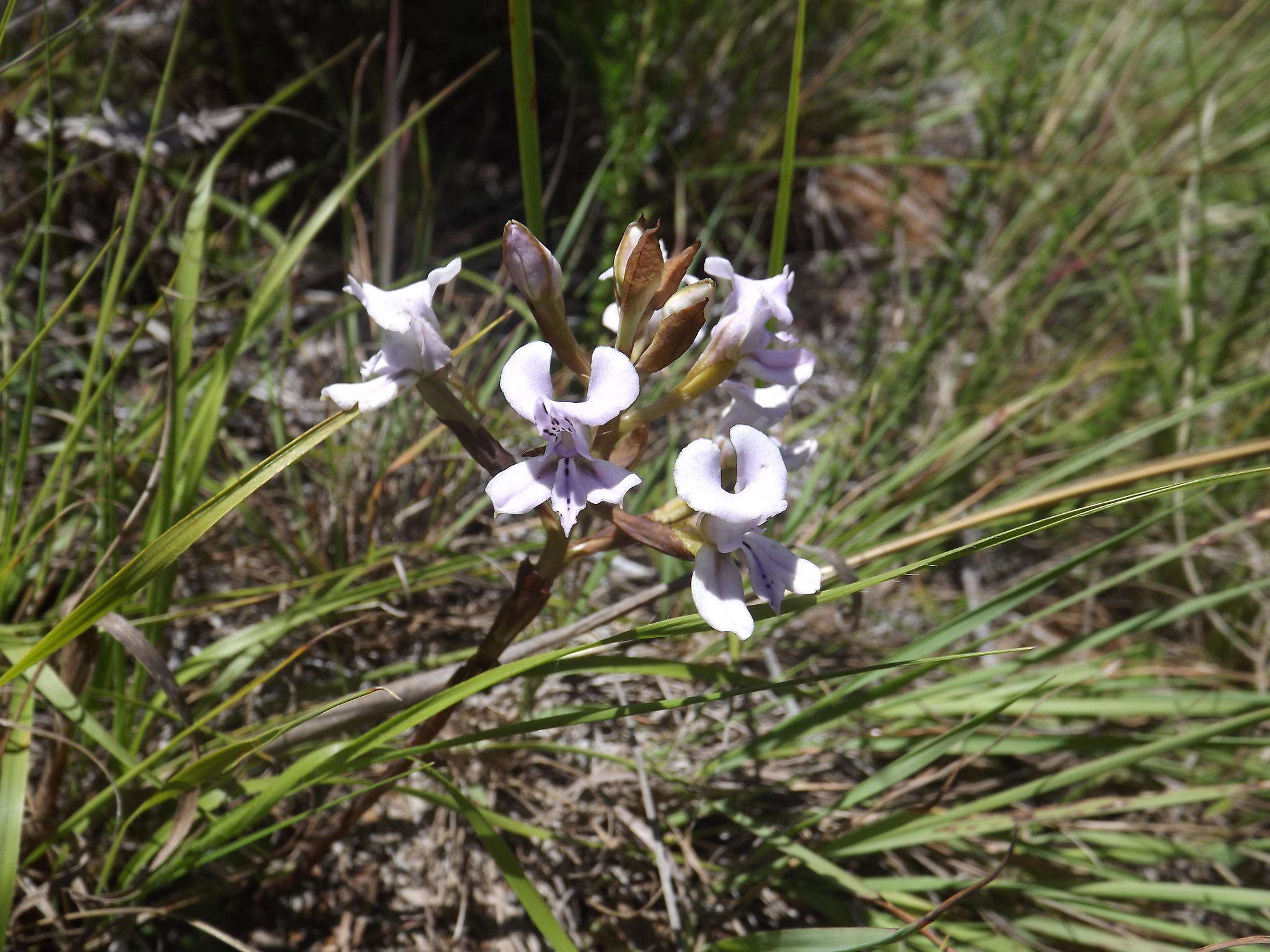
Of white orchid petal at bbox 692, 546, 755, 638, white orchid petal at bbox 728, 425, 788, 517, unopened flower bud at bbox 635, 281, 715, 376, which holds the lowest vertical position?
white orchid petal at bbox 692, 546, 755, 638

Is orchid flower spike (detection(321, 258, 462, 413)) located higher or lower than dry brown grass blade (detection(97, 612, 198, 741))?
higher

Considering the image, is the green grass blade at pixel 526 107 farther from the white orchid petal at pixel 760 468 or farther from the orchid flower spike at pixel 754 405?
the white orchid petal at pixel 760 468

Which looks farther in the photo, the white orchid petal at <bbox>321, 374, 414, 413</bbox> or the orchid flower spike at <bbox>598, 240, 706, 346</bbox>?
the orchid flower spike at <bbox>598, 240, 706, 346</bbox>

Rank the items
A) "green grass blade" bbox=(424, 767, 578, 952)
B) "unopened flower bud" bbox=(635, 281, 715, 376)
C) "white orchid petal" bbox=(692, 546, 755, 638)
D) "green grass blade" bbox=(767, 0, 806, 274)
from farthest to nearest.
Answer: "green grass blade" bbox=(767, 0, 806, 274)
"green grass blade" bbox=(424, 767, 578, 952)
"unopened flower bud" bbox=(635, 281, 715, 376)
"white orchid petal" bbox=(692, 546, 755, 638)

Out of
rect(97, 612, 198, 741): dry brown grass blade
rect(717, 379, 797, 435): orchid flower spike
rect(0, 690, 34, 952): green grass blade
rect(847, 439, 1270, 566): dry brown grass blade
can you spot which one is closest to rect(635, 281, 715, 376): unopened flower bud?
rect(717, 379, 797, 435): orchid flower spike

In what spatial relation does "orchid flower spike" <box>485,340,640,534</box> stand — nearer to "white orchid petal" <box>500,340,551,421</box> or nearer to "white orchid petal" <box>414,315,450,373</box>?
"white orchid petal" <box>500,340,551,421</box>

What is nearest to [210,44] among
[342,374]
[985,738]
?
[342,374]

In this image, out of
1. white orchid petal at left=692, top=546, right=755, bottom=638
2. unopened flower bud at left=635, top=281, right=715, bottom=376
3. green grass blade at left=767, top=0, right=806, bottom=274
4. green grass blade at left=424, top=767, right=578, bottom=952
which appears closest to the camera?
white orchid petal at left=692, top=546, right=755, bottom=638

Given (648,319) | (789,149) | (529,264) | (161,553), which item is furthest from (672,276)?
(161,553)

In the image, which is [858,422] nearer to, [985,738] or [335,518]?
[985,738]
